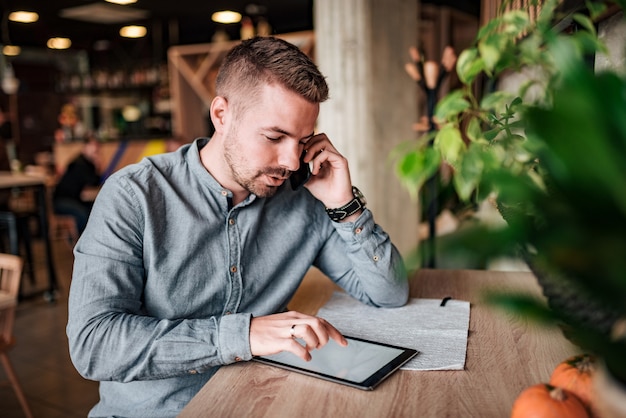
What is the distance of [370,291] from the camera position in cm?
140

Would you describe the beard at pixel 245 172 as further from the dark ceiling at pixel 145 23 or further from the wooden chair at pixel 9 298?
the dark ceiling at pixel 145 23

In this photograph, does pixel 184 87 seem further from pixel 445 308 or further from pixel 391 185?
pixel 445 308

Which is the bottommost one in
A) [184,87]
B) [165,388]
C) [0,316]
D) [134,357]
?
[0,316]

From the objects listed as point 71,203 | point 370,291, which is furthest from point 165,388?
point 71,203

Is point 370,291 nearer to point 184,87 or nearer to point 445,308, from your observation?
point 445,308

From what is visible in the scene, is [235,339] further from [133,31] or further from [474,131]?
[133,31]

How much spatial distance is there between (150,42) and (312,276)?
9.35 metres

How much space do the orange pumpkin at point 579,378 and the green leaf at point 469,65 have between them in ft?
2.89

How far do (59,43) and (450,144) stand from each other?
10476mm

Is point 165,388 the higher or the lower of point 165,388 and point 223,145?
the lower

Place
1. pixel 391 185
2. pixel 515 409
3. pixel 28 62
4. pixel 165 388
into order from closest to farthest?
pixel 515 409 < pixel 165 388 < pixel 391 185 < pixel 28 62

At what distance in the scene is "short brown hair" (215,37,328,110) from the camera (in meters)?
1.27

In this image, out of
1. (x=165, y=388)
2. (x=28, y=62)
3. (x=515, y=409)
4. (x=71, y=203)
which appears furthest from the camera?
(x=28, y=62)

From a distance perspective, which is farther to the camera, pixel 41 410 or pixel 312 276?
pixel 41 410
